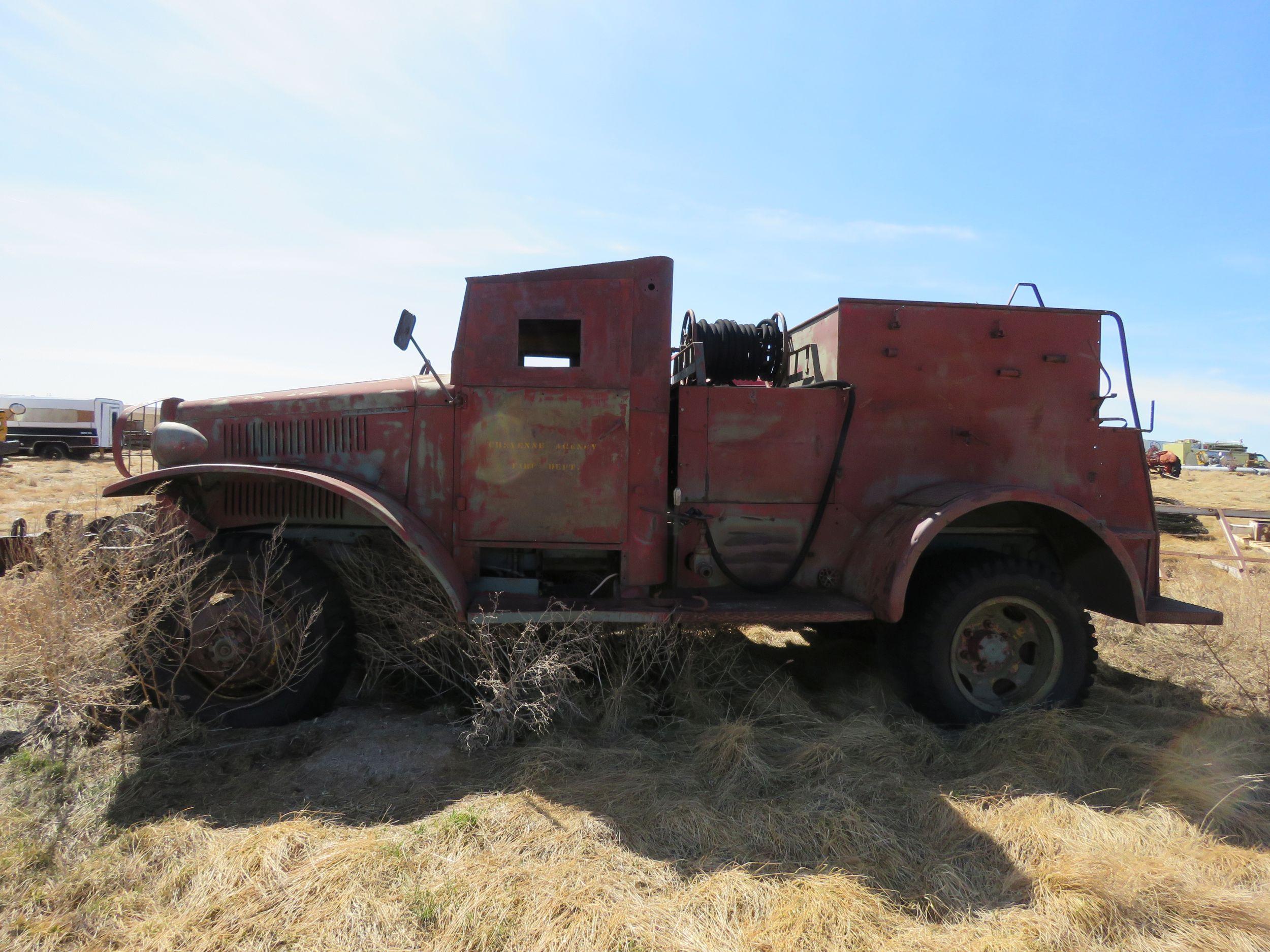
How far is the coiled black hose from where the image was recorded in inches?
199

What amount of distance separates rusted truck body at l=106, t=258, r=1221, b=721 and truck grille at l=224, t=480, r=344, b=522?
13 mm

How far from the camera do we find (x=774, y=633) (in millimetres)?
6316

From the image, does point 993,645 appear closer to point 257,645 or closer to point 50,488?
point 257,645

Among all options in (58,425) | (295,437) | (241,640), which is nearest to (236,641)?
(241,640)

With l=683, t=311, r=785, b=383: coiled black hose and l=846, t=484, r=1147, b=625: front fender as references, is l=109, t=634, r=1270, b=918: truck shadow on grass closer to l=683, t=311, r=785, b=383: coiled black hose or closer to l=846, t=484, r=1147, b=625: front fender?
l=846, t=484, r=1147, b=625: front fender

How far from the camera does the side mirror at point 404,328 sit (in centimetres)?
391

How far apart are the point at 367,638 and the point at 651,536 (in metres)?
1.75

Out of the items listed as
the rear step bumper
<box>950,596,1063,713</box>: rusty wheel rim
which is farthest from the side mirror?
the rear step bumper

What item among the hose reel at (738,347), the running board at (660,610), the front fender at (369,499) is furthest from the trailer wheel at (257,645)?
the hose reel at (738,347)

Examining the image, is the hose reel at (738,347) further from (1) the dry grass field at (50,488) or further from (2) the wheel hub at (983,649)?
(1) the dry grass field at (50,488)

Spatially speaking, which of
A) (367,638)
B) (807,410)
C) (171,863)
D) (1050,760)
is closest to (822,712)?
(1050,760)

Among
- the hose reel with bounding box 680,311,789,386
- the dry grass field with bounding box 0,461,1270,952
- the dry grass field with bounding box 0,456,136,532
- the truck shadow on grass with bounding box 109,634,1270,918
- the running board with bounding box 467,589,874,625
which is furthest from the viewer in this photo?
the dry grass field with bounding box 0,456,136,532

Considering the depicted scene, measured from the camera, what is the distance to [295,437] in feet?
14.6

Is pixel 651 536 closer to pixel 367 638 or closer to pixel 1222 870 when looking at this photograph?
pixel 367 638
